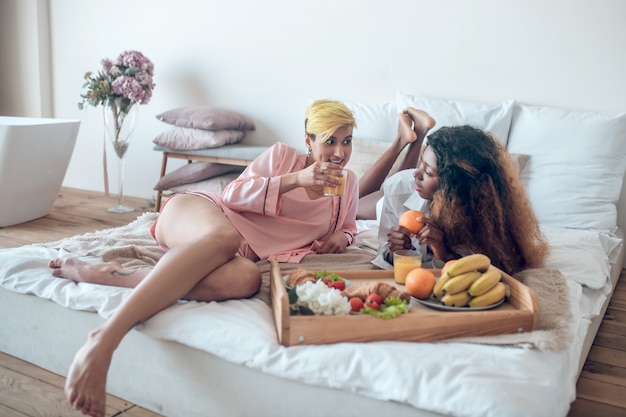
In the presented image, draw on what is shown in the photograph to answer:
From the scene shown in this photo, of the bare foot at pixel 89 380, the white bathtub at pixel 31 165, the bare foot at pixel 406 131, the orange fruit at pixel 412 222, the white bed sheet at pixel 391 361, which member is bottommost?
the white bathtub at pixel 31 165

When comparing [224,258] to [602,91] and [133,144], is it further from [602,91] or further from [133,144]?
[133,144]

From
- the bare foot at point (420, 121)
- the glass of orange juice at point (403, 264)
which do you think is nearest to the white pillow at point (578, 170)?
the bare foot at point (420, 121)

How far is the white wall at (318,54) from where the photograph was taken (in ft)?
10.7

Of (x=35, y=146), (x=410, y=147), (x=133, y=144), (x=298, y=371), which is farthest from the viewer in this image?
(x=133, y=144)

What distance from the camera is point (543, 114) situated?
3.18 meters

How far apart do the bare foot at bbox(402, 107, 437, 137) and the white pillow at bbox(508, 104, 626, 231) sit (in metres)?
0.57

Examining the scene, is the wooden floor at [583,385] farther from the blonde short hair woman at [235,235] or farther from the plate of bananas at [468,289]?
the plate of bananas at [468,289]

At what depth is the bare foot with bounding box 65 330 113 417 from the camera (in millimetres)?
1534

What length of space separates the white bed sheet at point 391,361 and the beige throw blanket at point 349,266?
0.11 ft

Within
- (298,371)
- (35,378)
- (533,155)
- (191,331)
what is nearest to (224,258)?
(191,331)

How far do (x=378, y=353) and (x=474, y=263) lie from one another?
0.41 metres

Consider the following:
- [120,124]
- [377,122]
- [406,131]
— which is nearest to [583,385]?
[406,131]

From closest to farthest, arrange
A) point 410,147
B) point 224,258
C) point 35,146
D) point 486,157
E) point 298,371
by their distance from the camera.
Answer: point 298,371 < point 224,258 < point 486,157 < point 410,147 < point 35,146

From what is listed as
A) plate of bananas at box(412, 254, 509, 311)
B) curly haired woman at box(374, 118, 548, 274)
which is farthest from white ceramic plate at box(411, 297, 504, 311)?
curly haired woman at box(374, 118, 548, 274)
